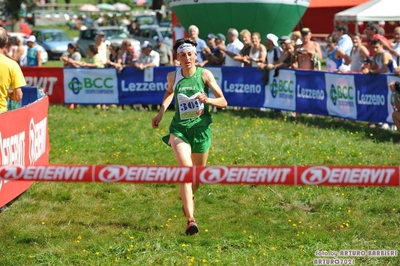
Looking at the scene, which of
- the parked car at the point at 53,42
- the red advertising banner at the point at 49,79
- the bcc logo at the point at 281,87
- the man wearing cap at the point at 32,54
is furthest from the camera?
the parked car at the point at 53,42

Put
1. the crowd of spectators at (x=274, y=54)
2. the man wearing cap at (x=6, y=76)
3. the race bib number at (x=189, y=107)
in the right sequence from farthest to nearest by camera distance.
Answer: the crowd of spectators at (x=274, y=54)
the man wearing cap at (x=6, y=76)
the race bib number at (x=189, y=107)

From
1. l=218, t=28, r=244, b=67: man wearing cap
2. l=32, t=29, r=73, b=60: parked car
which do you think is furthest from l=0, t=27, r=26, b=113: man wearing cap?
l=32, t=29, r=73, b=60: parked car

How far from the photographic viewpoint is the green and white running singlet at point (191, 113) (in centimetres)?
802

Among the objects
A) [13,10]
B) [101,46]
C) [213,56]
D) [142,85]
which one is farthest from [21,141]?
[13,10]

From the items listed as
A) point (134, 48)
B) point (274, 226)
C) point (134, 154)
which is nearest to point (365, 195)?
point (274, 226)

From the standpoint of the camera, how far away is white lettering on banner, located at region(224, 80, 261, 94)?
17469 millimetres

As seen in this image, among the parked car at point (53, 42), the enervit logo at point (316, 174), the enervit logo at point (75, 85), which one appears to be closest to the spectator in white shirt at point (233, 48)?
the enervit logo at point (75, 85)

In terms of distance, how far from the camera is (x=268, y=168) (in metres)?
5.11

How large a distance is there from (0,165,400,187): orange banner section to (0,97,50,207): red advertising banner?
2.65 meters

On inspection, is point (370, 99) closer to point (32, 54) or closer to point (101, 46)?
point (101, 46)

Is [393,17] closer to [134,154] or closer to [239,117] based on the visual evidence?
[239,117]

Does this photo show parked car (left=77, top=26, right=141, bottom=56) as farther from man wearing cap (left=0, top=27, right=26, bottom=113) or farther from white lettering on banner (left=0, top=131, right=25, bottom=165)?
man wearing cap (left=0, top=27, right=26, bottom=113)

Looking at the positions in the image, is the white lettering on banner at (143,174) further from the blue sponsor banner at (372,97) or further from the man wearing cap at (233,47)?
the man wearing cap at (233,47)

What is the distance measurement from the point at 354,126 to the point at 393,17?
35.7 ft
